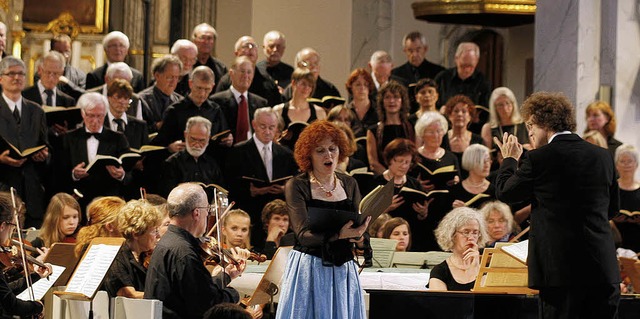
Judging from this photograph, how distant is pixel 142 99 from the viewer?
10125 mm

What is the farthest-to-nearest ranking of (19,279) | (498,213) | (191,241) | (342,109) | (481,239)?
(342,109)
(498,213)
(481,239)
(19,279)
(191,241)

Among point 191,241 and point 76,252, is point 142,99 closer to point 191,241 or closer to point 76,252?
point 76,252

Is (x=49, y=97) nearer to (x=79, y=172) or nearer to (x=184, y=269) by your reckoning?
(x=79, y=172)

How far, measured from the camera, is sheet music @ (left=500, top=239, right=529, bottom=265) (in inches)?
242

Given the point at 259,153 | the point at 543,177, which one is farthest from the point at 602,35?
the point at 543,177

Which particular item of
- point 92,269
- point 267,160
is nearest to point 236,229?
point 267,160

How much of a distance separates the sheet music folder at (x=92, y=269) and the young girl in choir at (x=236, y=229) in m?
2.06

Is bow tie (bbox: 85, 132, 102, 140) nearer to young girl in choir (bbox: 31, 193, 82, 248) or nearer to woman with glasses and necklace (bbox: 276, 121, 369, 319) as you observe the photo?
young girl in choir (bbox: 31, 193, 82, 248)

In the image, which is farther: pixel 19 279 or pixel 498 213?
pixel 498 213

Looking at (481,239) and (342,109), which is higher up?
(342,109)

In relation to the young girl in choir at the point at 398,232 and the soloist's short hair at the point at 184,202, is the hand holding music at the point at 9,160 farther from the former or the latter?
the soloist's short hair at the point at 184,202

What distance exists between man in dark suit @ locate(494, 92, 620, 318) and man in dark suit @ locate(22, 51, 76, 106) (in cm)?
489

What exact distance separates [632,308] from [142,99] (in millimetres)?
4827

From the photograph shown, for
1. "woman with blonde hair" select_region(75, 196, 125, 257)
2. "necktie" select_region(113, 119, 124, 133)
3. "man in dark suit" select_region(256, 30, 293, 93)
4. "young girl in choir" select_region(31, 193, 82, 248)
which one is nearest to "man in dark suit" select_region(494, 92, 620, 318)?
"woman with blonde hair" select_region(75, 196, 125, 257)
